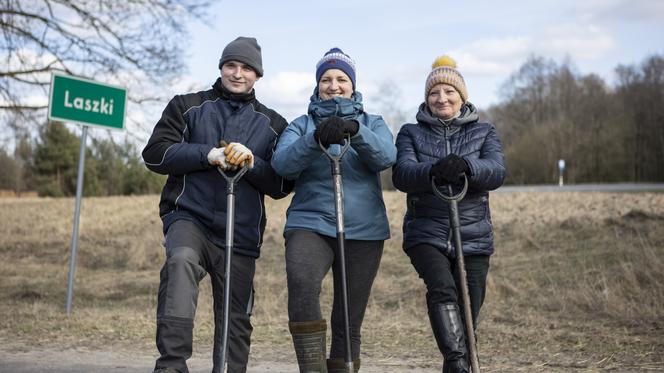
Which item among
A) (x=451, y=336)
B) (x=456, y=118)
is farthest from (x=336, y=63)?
(x=451, y=336)

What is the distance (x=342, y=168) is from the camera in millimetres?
4387

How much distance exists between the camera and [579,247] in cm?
1104

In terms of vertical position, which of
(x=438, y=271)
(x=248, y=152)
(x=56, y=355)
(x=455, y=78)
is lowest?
(x=56, y=355)

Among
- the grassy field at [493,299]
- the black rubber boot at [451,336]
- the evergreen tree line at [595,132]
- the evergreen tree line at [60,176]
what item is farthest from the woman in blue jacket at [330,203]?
the evergreen tree line at [595,132]

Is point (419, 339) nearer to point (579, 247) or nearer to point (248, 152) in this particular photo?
point (248, 152)

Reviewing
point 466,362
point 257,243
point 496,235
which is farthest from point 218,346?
point 496,235

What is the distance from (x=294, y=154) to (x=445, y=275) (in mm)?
1122

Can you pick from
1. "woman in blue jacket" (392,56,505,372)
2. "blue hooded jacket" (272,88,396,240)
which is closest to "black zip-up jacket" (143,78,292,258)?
"blue hooded jacket" (272,88,396,240)

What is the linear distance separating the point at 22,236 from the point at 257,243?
15520mm

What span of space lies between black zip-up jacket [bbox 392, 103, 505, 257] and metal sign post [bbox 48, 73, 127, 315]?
4795mm

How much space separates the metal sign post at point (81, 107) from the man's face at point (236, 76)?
4.09m

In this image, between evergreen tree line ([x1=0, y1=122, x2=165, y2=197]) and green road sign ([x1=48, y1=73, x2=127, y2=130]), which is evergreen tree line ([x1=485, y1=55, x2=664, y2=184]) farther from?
green road sign ([x1=48, y1=73, x2=127, y2=130])

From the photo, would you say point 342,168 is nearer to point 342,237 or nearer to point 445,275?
point 342,237

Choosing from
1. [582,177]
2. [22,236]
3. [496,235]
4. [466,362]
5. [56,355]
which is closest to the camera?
[466,362]
